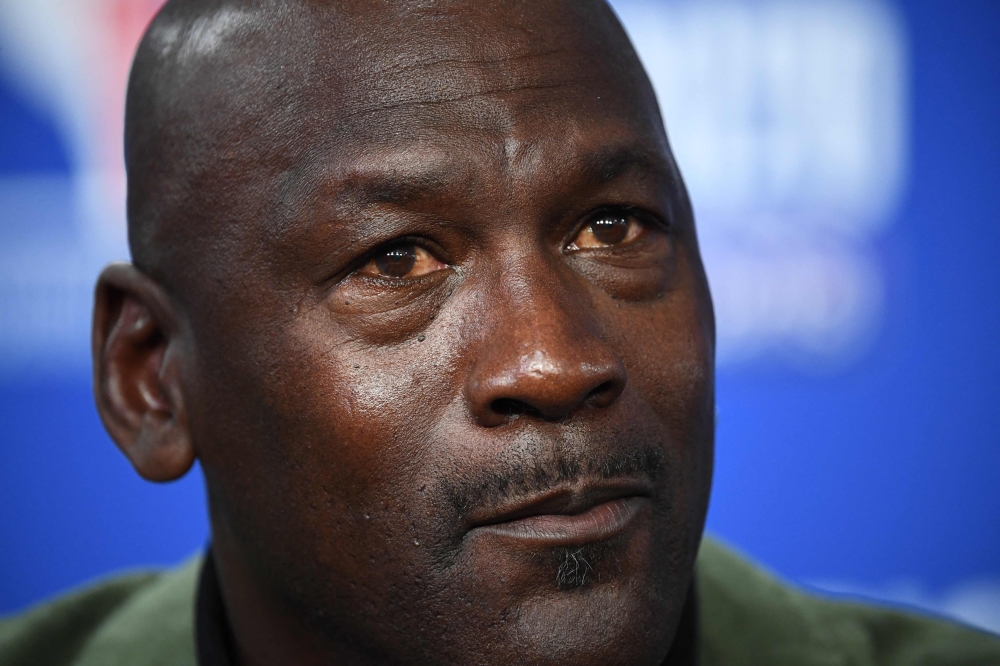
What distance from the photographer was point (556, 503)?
4.14 ft

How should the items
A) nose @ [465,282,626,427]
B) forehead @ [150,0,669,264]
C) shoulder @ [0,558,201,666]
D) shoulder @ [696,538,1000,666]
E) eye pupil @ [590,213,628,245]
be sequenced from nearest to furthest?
nose @ [465,282,626,427] → forehead @ [150,0,669,264] → eye pupil @ [590,213,628,245] → shoulder @ [696,538,1000,666] → shoulder @ [0,558,201,666]

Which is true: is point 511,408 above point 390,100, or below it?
below

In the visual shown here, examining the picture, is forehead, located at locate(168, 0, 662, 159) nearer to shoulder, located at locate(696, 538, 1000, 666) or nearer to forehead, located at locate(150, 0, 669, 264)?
forehead, located at locate(150, 0, 669, 264)

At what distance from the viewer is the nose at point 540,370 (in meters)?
1.24

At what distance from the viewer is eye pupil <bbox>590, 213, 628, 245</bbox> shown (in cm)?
146

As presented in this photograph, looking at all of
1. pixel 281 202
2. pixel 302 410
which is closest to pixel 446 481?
pixel 302 410

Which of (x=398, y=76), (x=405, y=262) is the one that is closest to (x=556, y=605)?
(x=405, y=262)

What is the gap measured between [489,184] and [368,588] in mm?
520

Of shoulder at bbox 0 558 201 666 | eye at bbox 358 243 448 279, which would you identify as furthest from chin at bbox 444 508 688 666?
shoulder at bbox 0 558 201 666

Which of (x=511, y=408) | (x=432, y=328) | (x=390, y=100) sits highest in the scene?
(x=390, y=100)

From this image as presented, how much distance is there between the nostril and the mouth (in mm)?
98

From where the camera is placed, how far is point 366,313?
136 centimetres

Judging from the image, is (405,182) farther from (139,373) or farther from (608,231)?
(139,373)

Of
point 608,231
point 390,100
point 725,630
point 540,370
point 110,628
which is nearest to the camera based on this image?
point 540,370
